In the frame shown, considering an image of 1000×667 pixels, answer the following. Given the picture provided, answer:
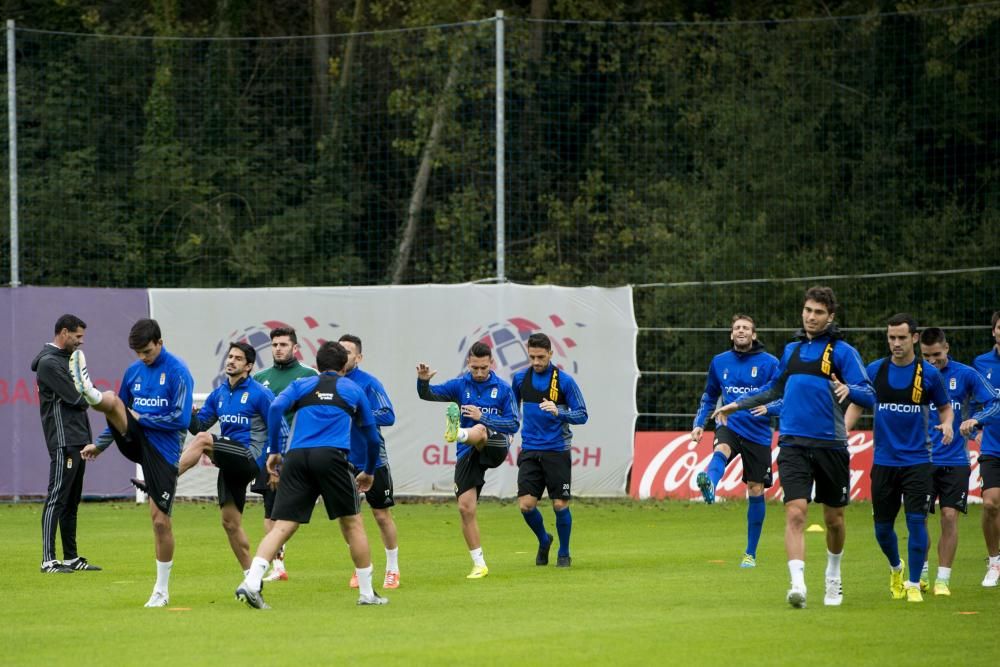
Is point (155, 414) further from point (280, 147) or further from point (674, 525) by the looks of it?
point (280, 147)

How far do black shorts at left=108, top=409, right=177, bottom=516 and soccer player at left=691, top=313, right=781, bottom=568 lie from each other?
17.6 feet

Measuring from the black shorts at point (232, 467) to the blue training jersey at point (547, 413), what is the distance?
313 cm

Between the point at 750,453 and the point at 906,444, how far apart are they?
3840mm

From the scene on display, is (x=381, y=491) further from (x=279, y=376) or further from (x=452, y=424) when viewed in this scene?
(x=279, y=376)

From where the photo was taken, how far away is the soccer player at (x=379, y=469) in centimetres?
1280

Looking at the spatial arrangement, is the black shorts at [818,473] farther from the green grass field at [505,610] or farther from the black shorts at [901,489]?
the green grass field at [505,610]

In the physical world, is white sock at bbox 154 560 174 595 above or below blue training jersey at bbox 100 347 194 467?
below

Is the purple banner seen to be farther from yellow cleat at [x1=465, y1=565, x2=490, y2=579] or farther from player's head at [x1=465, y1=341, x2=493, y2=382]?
yellow cleat at [x1=465, y1=565, x2=490, y2=579]

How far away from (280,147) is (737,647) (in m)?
18.8

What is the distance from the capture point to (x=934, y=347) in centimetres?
1297

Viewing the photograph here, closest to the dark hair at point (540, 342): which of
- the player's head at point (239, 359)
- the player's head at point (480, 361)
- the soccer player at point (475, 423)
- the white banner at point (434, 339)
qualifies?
the soccer player at point (475, 423)

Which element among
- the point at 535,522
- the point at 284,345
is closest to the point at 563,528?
the point at 535,522

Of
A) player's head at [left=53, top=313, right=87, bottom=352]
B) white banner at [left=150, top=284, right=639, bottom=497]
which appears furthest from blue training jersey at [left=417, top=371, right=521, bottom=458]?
white banner at [left=150, top=284, right=639, bottom=497]

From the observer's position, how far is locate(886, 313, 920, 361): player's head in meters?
11.9
